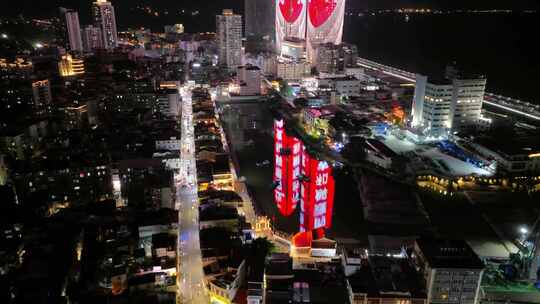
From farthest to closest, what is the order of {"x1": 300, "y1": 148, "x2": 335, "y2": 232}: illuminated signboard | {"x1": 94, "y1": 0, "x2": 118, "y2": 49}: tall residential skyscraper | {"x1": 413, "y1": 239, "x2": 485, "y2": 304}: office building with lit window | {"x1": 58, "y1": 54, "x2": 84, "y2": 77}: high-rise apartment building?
{"x1": 94, "y1": 0, "x2": 118, "y2": 49}: tall residential skyscraper
{"x1": 58, "y1": 54, "x2": 84, "y2": 77}: high-rise apartment building
{"x1": 300, "y1": 148, "x2": 335, "y2": 232}: illuminated signboard
{"x1": 413, "y1": 239, "x2": 485, "y2": 304}: office building with lit window

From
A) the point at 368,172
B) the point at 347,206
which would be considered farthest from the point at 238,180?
the point at 368,172

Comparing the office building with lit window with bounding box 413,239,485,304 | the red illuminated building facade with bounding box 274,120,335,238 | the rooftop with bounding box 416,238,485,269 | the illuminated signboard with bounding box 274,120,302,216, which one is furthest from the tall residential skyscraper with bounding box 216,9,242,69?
the office building with lit window with bounding box 413,239,485,304

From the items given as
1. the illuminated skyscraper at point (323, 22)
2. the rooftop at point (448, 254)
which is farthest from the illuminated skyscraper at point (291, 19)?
the rooftop at point (448, 254)

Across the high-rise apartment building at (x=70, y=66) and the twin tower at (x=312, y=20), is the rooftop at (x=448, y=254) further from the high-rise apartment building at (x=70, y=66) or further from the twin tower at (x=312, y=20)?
the twin tower at (x=312, y=20)

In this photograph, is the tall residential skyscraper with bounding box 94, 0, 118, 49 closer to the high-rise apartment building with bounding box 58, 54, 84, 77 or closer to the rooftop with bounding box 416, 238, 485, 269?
the high-rise apartment building with bounding box 58, 54, 84, 77

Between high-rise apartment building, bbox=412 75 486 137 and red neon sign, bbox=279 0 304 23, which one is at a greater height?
red neon sign, bbox=279 0 304 23

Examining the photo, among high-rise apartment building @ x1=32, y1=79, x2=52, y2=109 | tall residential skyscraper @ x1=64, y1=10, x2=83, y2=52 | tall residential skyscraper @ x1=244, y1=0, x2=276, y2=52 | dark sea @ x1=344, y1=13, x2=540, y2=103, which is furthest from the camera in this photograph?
tall residential skyscraper @ x1=244, y1=0, x2=276, y2=52

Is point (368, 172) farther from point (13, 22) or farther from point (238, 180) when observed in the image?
point (13, 22)

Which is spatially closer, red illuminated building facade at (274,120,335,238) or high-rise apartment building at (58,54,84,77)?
red illuminated building facade at (274,120,335,238)

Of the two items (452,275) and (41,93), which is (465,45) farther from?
(452,275)
